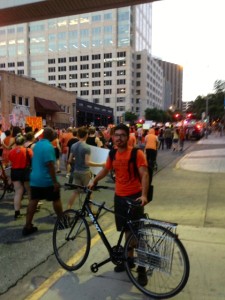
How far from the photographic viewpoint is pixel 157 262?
3.68 metres

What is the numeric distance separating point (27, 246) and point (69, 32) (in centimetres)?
14141

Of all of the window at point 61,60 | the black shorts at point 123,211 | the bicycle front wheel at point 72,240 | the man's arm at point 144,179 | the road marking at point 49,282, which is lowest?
the road marking at point 49,282

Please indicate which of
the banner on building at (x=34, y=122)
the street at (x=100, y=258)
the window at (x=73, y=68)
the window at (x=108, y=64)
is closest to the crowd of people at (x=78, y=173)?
the street at (x=100, y=258)

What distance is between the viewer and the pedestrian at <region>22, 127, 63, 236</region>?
5.62m

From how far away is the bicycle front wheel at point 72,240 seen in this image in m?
4.38

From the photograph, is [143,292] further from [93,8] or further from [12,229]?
[93,8]

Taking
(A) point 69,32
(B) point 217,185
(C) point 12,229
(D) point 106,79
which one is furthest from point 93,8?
(A) point 69,32

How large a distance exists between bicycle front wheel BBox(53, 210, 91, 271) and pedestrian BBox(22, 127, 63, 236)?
108cm

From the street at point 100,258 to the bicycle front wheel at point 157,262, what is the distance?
165mm

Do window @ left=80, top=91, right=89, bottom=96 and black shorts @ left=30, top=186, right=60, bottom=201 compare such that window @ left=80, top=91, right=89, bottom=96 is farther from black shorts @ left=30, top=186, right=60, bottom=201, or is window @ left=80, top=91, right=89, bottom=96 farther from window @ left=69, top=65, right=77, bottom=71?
black shorts @ left=30, top=186, right=60, bottom=201

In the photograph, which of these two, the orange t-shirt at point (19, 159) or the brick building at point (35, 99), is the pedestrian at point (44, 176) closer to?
the orange t-shirt at point (19, 159)

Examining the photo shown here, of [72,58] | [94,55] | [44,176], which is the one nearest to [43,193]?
[44,176]

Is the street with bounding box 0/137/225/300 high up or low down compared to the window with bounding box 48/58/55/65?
down

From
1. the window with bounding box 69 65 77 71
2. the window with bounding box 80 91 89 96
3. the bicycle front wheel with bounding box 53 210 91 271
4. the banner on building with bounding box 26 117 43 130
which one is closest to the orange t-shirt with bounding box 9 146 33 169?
the bicycle front wheel with bounding box 53 210 91 271
